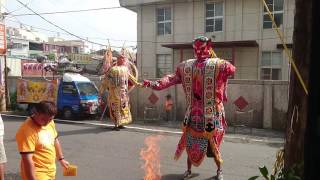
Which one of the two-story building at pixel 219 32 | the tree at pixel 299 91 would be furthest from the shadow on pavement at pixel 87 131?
the two-story building at pixel 219 32

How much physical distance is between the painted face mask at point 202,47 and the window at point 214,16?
15096 millimetres

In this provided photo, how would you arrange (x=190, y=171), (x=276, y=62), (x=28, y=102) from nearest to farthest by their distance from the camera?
(x=190, y=171) → (x=28, y=102) → (x=276, y=62)

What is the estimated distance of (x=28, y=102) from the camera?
53.3 ft

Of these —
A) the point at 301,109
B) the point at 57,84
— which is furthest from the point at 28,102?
the point at 301,109

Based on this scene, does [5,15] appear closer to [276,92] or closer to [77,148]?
[77,148]

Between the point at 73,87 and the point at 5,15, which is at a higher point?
the point at 5,15

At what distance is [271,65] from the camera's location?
19.3m

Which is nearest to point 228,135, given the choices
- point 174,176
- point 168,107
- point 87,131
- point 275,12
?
point 168,107

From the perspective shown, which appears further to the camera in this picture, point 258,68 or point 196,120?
point 258,68

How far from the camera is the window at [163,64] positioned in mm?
22453

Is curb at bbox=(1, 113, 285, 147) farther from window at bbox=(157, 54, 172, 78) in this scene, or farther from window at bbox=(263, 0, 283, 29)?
window at bbox=(263, 0, 283, 29)

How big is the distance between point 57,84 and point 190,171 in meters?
9.73

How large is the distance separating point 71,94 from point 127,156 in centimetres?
717

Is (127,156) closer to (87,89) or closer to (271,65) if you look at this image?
(87,89)
